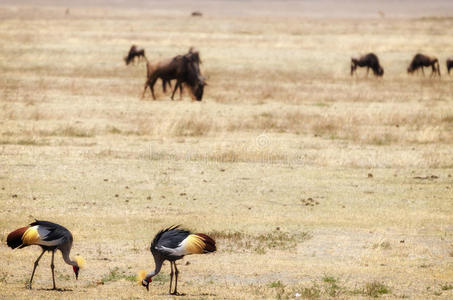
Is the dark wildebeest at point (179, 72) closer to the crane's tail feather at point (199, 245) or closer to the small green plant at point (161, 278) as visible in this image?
the small green plant at point (161, 278)

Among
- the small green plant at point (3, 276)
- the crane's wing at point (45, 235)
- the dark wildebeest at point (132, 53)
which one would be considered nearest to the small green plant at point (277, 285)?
the crane's wing at point (45, 235)

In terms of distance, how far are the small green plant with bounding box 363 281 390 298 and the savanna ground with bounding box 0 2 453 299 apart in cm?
2

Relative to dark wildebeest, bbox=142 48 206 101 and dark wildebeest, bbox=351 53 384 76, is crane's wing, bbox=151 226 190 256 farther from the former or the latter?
dark wildebeest, bbox=351 53 384 76

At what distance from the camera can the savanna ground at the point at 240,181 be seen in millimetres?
9938

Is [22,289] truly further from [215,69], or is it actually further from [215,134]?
[215,69]

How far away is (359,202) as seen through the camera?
46.9 feet

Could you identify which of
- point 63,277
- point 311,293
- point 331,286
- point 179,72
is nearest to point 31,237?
point 63,277

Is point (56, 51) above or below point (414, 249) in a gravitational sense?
above

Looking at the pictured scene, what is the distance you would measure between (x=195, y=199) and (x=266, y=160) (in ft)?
13.8

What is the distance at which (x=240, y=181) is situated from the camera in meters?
15.9

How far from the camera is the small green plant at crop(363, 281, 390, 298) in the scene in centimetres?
909

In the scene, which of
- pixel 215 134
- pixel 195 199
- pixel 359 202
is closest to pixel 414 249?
pixel 359 202

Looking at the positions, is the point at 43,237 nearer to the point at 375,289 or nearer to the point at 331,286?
the point at 331,286

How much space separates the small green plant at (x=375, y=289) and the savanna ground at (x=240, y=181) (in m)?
0.02
